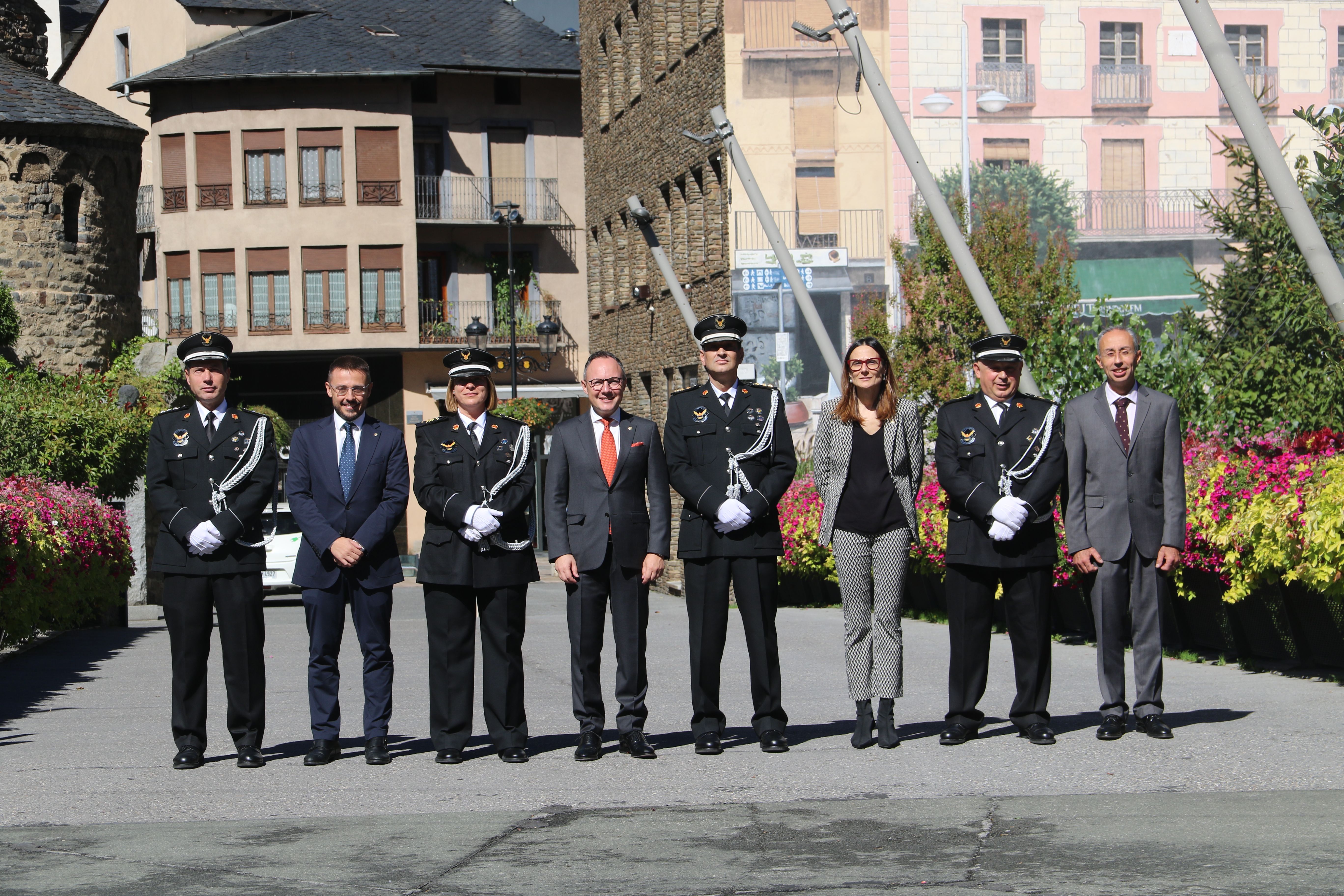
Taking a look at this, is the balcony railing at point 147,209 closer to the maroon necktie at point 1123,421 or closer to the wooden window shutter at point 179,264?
the wooden window shutter at point 179,264

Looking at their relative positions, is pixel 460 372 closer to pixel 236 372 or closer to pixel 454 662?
pixel 454 662

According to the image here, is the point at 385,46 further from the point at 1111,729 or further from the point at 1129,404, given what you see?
the point at 1111,729

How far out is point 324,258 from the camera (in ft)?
171

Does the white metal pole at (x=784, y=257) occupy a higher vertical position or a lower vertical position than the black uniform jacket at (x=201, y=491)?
higher

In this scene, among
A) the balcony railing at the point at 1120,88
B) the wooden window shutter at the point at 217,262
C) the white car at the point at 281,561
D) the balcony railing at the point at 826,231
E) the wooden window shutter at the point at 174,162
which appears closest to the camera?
the white car at the point at 281,561

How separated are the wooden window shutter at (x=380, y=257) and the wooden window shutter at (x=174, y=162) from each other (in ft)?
18.1

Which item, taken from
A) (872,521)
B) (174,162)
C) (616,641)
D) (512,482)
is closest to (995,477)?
(872,521)

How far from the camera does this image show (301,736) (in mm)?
9867

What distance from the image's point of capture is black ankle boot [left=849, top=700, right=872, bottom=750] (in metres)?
8.80

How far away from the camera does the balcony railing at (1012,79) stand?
3500cm

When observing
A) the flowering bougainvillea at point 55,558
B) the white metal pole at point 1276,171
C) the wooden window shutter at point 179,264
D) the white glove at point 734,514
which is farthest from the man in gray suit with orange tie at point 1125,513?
the wooden window shutter at point 179,264

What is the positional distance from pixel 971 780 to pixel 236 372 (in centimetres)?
4700

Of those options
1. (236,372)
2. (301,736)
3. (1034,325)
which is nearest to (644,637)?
(301,736)

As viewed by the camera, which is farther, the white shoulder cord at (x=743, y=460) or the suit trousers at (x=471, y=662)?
the white shoulder cord at (x=743, y=460)
